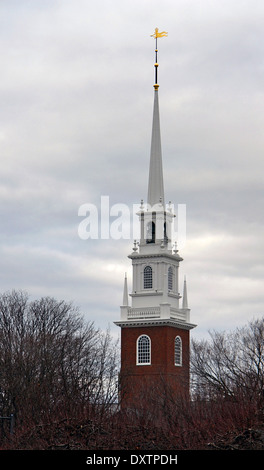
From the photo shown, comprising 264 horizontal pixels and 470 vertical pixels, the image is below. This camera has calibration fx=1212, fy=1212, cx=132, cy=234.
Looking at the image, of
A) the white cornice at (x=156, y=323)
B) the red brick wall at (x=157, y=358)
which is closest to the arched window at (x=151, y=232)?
the white cornice at (x=156, y=323)

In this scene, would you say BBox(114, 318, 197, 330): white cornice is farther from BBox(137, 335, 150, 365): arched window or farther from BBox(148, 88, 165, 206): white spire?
BBox(148, 88, 165, 206): white spire

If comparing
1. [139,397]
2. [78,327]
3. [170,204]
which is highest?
[170,204]

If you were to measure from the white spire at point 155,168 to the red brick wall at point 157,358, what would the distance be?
1185cm

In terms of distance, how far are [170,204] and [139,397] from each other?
24846 millimetres

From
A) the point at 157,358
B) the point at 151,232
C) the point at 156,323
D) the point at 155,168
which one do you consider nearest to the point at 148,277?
the point at 151,232

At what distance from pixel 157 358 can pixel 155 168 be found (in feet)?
58.4

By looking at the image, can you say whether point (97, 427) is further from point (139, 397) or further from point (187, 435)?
point (139, 397)

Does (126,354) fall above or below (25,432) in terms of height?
above

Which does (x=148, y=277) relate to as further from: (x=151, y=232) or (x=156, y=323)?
(x=156, y=323)
